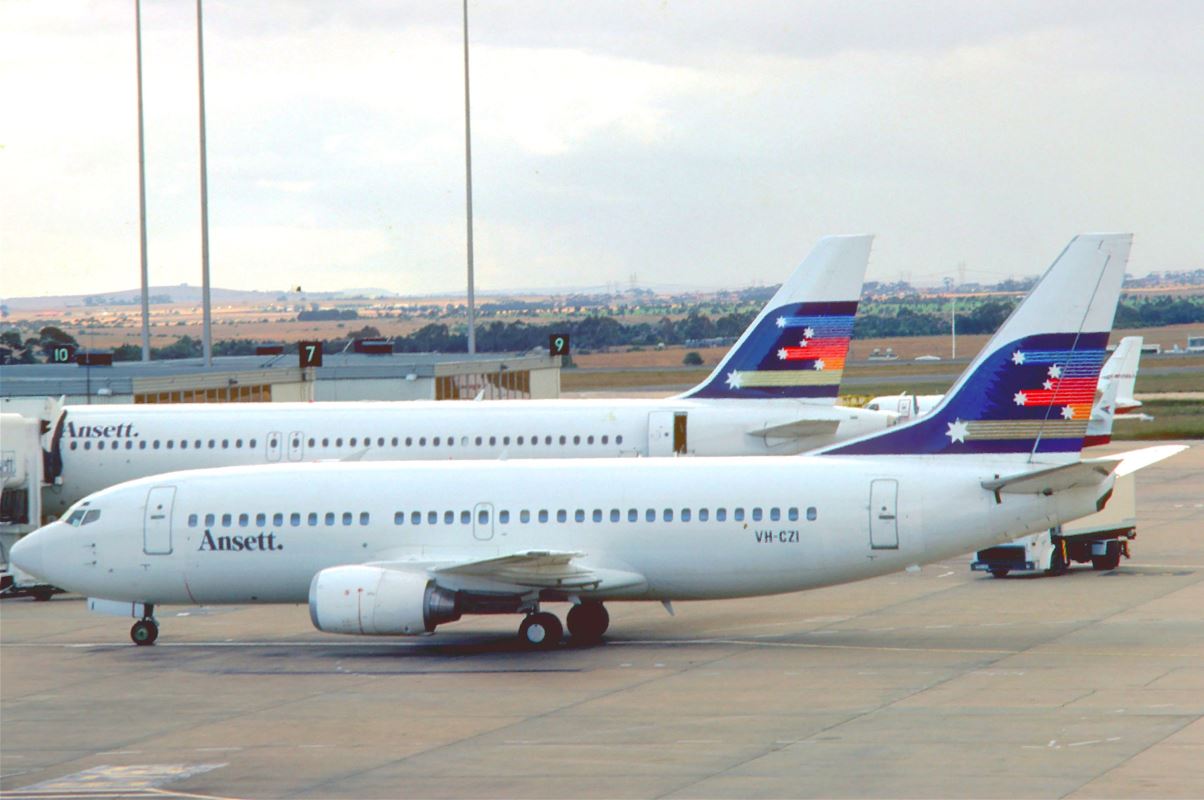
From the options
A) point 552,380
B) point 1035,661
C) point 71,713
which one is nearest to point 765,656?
point 1035,661

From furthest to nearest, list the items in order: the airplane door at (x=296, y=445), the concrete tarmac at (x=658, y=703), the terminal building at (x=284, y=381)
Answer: the terminal building at (x=284, y=381), the airplane door at (x=296, y=445), the concrete tarmac at (x=658, y=703)

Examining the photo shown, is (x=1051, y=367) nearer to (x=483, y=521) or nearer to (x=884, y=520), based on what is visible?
(x=884, y=520)

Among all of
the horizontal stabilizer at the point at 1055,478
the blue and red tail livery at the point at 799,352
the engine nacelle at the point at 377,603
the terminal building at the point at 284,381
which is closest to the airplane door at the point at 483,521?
the engine nacelle at the point at 377,603

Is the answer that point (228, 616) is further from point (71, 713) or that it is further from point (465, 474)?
point (71, 713)

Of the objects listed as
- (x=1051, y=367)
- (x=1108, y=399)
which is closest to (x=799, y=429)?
(x=1051, y=367)

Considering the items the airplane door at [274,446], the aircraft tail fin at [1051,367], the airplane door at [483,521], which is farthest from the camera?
the airplane door at [274,446]

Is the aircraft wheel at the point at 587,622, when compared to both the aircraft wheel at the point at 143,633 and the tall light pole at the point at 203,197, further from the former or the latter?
the tall light pole at the point at 203,197

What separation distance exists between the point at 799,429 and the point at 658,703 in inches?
852

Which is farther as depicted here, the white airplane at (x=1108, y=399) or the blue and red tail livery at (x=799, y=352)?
the white airplane at (x=1108, y=399)

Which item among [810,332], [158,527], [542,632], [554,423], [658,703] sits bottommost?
[658,703]

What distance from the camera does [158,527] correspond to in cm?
3316

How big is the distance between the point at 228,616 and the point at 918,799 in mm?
22049

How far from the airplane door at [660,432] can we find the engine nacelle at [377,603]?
1649 centimetres

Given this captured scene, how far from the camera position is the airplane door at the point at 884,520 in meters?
30.2
